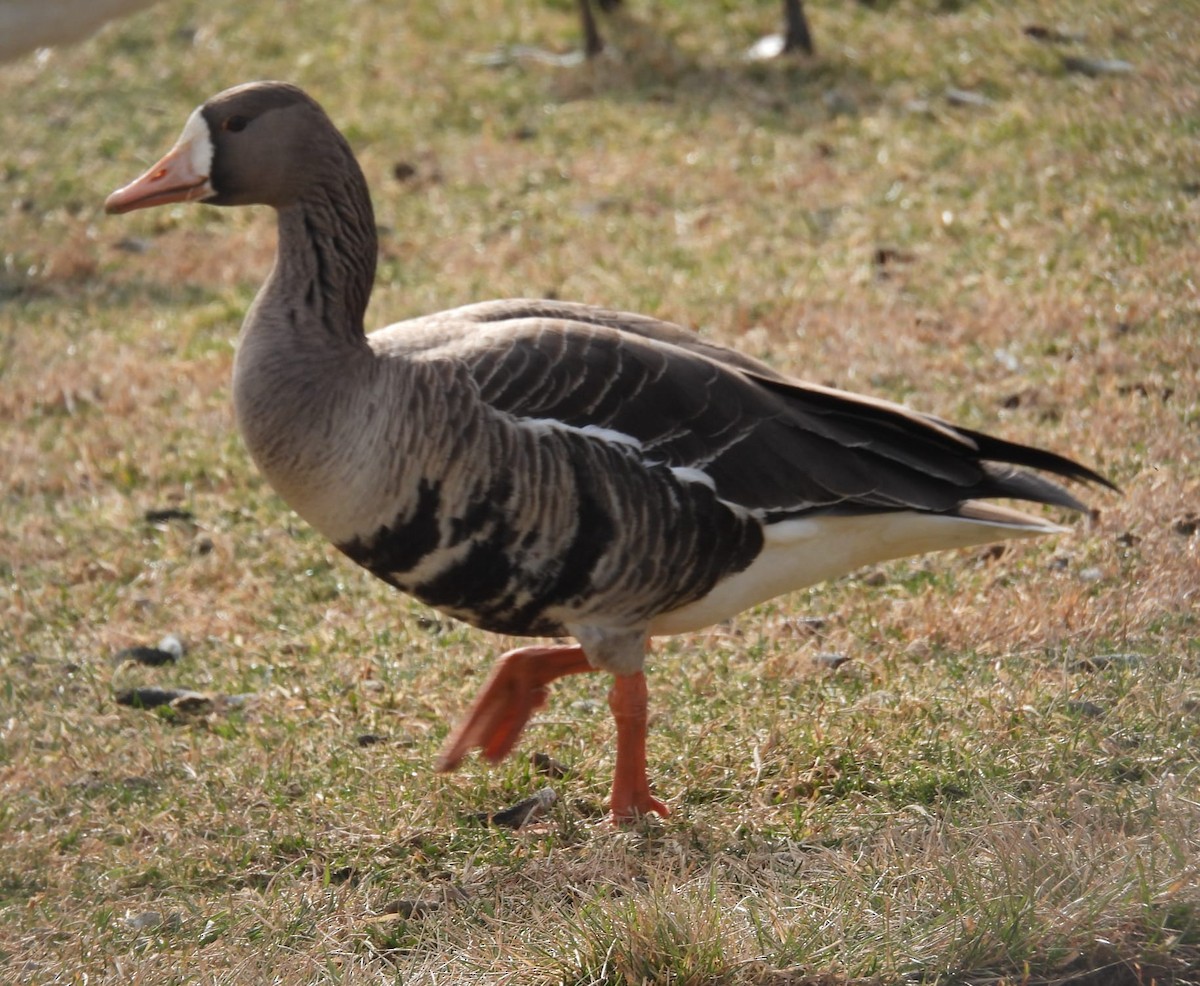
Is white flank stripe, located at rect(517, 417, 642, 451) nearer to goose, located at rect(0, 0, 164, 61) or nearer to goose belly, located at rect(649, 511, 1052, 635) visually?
goose belly, located at rect(649, 511, 1052, 635)

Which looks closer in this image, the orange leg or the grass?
the grass

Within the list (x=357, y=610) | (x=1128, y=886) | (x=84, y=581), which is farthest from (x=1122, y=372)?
(x=84, y=581)

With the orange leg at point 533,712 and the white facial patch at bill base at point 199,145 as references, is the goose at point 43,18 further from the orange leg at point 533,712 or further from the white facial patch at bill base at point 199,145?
the orange leg at point 533,712

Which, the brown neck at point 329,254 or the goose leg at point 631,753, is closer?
the goose leg at point 631,753

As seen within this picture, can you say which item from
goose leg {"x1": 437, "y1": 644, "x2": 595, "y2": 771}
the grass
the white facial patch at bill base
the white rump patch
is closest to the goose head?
the white facial patch at bill base

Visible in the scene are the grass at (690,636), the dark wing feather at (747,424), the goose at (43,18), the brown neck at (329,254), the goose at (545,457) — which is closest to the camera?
the grass at (690,636)

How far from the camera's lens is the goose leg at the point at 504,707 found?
444 cm

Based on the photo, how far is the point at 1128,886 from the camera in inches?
122

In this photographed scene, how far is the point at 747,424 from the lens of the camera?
439 cm

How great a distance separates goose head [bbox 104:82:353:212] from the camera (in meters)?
4.43

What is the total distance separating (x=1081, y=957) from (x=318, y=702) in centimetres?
268

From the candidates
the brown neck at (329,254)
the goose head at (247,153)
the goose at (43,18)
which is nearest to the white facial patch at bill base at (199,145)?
the goose head at (247,153)

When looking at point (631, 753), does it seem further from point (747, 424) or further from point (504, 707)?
point (747, 424)

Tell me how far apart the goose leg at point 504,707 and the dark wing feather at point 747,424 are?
2.44 ft
